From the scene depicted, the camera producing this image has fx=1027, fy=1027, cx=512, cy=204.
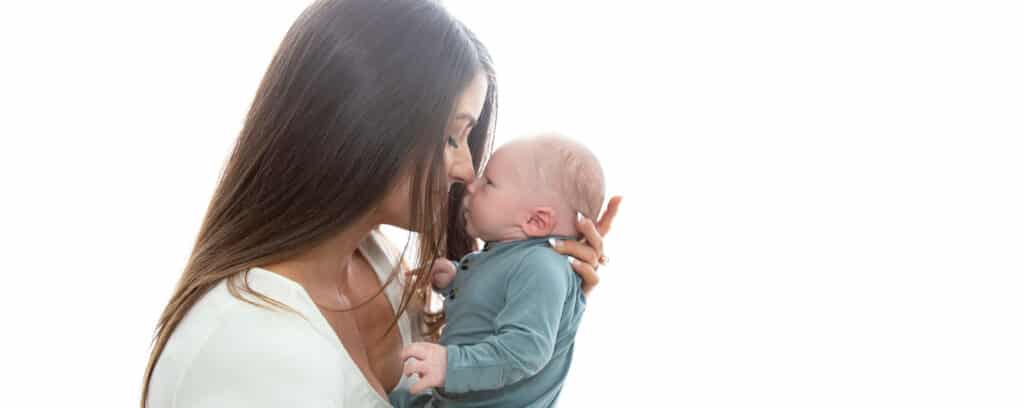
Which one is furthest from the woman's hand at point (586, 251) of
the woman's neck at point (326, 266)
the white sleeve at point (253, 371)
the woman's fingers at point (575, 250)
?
the white sleeve at point (253, 371)

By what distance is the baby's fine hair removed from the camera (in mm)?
1370

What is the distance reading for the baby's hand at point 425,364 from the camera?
3.97ft

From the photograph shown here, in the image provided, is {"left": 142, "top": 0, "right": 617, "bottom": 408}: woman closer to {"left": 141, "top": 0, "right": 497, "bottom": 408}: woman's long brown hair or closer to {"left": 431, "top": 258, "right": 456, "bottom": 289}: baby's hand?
{"left": 141, "top": 0, "right": 497, "bottom": 408}: woman's long brown hair

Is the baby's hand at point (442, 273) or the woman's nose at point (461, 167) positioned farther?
the baby's hand at point (442, 273)

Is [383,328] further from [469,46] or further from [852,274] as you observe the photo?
[852,274]

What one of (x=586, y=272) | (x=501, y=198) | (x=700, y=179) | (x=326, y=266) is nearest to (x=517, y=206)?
(x=501, y=198)

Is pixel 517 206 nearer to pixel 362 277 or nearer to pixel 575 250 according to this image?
pixel 575 250

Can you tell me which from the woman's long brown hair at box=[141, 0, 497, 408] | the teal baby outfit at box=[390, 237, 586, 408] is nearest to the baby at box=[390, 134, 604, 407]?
the teal baby outfit at box=[390, 237, 586, 408]

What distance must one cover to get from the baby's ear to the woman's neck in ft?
0.67

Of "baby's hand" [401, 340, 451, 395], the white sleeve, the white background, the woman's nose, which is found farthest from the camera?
the white background

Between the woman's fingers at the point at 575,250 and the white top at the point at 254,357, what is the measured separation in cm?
32

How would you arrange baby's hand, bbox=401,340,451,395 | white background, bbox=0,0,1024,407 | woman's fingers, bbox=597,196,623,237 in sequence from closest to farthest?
baby's hand, bbox=401,340,451,395, woman's fingers, bbox=597,196,623,237, white background, bbox=0,0,1024,407

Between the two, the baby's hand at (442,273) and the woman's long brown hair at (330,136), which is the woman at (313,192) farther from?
the baby's hand at (442,273)

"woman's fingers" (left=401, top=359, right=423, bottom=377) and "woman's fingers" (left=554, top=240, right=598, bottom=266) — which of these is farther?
"woman's fingers" (left=554, top=240, right=598, bottom=266)
